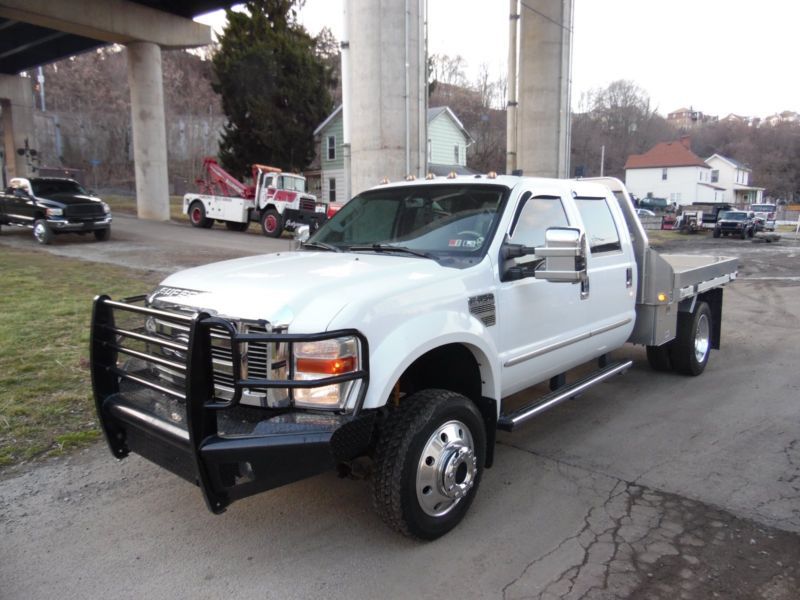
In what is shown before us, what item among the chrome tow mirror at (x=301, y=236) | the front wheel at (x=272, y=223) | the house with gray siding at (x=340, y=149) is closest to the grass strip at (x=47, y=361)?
the chrome tow mirror at (x=301, y=236)

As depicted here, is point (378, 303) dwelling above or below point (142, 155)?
below

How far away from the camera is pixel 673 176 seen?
233 ft

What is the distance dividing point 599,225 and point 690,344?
6.83ft

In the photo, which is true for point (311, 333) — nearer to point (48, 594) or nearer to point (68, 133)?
point (48, 594)

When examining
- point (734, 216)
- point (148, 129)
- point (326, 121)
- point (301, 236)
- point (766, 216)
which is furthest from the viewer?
point (766, 216)

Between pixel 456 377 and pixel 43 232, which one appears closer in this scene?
pixel 456 377

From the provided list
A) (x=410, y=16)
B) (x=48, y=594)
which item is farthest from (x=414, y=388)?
(x=410, y=16)

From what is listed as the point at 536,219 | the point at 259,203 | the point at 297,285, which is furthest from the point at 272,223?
the point at 297,285

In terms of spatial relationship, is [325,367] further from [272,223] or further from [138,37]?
[138,37]

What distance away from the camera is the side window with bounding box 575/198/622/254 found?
5109mm

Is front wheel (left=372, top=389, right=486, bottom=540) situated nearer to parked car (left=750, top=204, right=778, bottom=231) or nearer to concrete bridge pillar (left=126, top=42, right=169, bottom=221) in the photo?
concrete bridge pillar (left=126, top=42, right=169, bottom=221)

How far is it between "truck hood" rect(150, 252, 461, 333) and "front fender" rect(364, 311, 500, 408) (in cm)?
21

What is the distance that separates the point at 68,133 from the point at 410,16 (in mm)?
50309

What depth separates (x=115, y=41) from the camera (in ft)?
92.0
